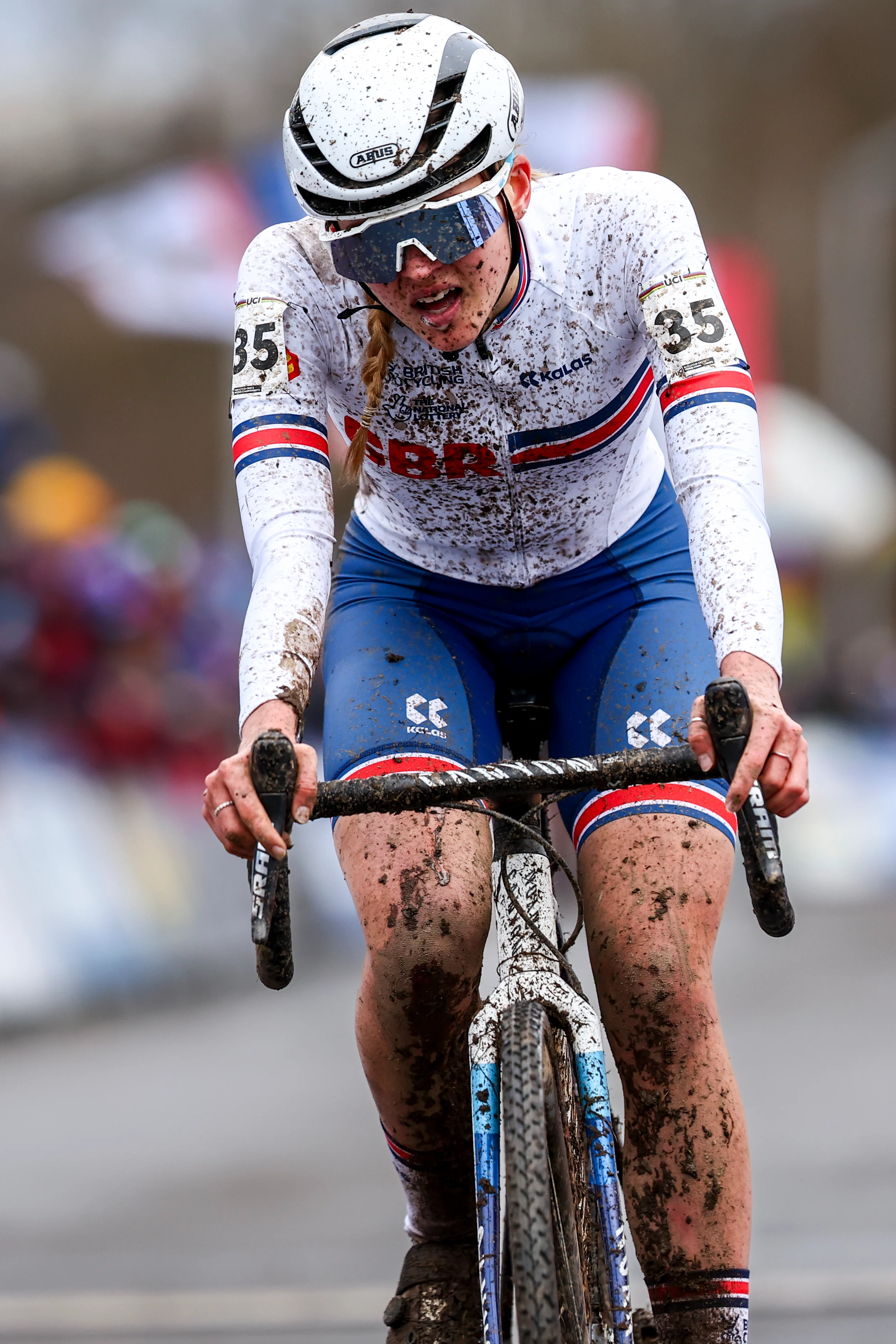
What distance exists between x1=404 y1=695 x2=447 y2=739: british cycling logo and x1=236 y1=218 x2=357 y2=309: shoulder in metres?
0.77

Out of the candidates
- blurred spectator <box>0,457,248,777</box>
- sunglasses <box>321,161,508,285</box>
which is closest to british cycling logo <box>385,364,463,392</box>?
sunglasses <box>321,161,508,285</box>

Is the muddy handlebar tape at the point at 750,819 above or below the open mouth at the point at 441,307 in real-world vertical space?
below

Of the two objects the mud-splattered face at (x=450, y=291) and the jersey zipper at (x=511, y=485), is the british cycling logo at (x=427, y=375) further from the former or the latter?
the mud-splattered face at (x=450, y=291)

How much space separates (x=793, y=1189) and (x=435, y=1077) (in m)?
3.63

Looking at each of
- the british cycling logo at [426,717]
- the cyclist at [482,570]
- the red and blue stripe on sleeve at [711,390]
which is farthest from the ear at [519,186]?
the british cycling logo at [426,717]

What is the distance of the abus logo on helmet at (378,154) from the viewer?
129 inches

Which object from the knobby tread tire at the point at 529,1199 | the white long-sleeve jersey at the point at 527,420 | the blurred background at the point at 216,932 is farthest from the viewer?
the blurred background at the point at 216,932

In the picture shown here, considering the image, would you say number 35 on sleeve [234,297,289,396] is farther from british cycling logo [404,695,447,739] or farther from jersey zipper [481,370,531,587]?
british cycling logo [404,695,447,739]

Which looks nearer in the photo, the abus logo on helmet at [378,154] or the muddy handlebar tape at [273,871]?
the muddy handlebar tape at [273,871]

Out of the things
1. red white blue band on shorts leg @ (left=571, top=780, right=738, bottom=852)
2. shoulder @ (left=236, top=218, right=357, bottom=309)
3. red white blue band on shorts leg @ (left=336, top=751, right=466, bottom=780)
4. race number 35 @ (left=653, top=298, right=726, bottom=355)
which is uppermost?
shoulder @ (left=236, top=218, right=357, bottom=309)

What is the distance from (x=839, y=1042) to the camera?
9.46m

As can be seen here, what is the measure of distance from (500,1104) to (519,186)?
1.72 metres

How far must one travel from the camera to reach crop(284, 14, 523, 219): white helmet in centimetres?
329

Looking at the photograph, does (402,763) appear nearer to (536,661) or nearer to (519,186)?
(536,661)
